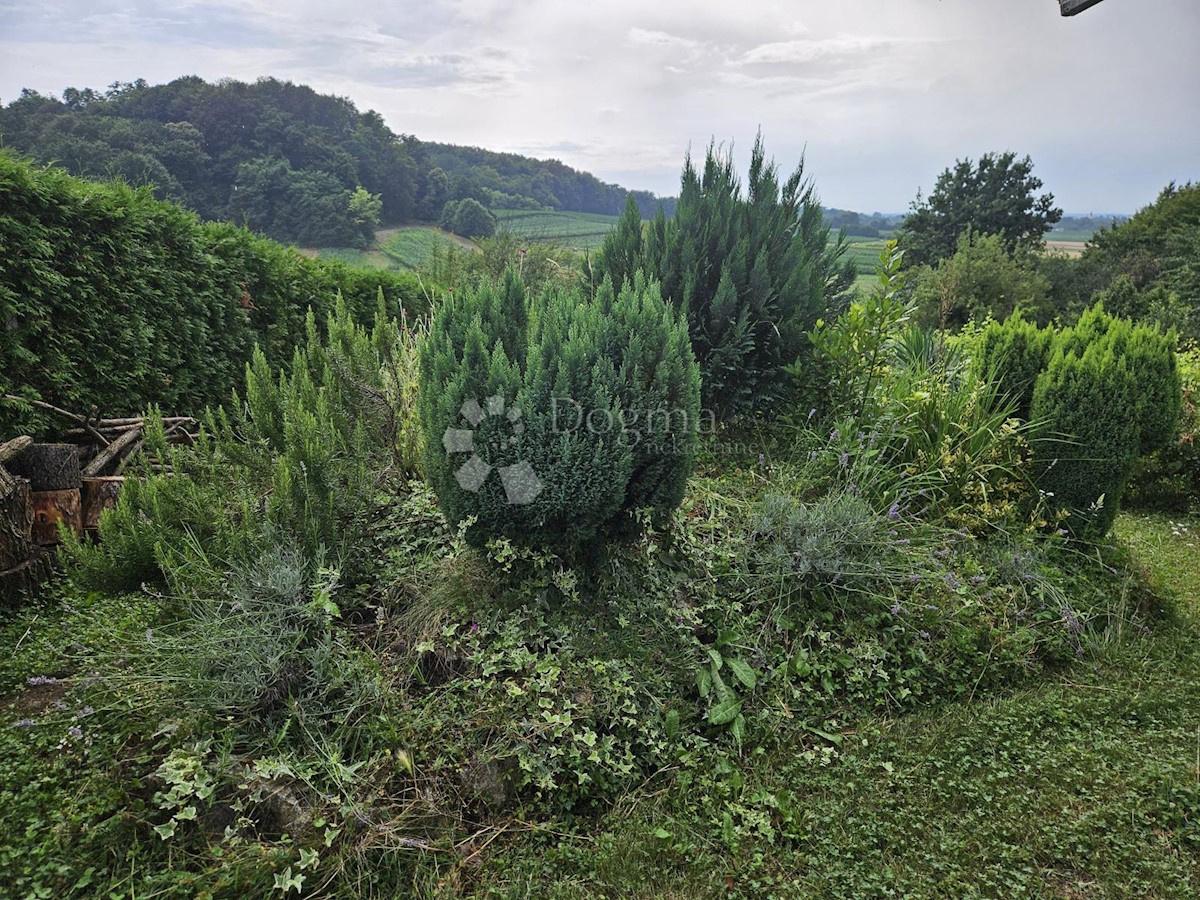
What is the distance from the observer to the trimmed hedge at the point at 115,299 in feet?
11.8

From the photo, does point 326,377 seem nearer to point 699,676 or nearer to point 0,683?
point 0,683

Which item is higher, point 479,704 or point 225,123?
point 225,123

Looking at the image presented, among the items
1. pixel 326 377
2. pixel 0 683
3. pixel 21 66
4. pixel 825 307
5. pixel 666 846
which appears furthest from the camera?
pixel 21 66

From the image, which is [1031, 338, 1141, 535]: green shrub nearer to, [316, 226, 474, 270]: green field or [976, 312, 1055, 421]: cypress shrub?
[976, 312, 1055, 421]: cypress shrub

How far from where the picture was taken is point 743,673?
267 cm

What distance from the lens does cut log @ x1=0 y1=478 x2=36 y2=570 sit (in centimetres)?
283

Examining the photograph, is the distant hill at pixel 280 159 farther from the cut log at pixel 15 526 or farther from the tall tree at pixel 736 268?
the cut log at pixel 15 526

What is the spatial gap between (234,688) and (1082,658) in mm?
3882

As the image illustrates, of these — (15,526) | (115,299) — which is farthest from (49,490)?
(115,299)

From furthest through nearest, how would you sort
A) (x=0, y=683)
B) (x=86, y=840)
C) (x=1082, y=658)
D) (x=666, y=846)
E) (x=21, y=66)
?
(x=21, y=66), (x=1082, y=658), (x=0, y=683), (x=666, y=846), (x=86, y=840)

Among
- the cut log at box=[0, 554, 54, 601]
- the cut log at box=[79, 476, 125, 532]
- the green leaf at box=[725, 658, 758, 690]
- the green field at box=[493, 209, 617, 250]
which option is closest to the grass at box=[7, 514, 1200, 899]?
the cut log at box=[0, 554, 54, 601]

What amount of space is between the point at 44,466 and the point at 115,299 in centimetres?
151

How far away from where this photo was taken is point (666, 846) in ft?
6.73

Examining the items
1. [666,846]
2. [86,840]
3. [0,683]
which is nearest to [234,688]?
[86,840]
